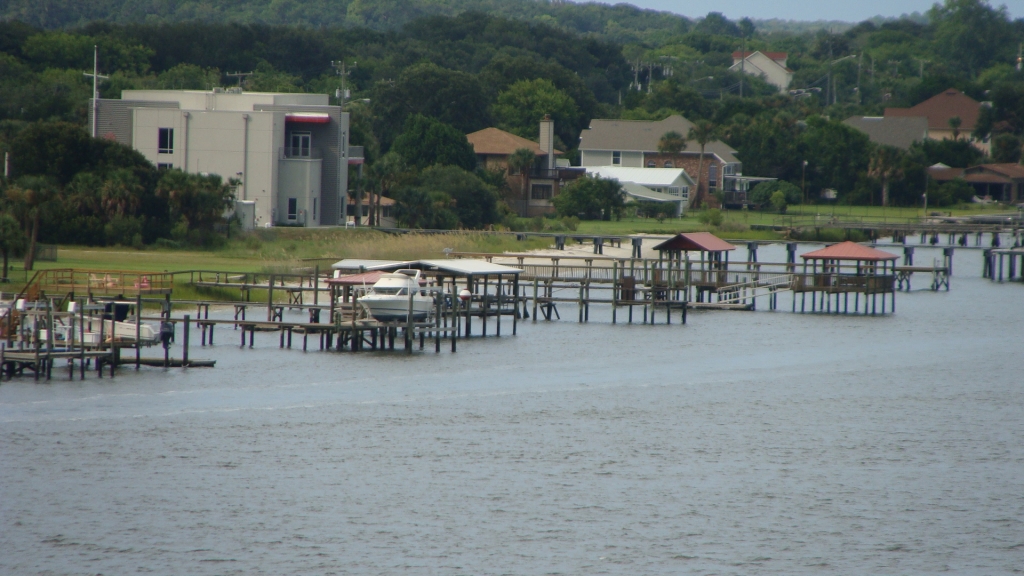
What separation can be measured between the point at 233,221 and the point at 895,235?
2342 inches

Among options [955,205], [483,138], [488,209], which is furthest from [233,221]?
[955,205]

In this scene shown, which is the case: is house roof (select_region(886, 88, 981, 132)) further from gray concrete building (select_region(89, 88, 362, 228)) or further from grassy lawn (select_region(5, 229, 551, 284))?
gray concrete building (select_region(89, 88, 362, 228))

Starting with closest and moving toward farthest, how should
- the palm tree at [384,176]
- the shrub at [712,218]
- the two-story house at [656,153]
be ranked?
1. the palm tree at [384,176]
2. the shrub at [712,218]
3. the two-story house at [656,153]

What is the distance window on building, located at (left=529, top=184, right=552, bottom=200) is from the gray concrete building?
32844 millimetres

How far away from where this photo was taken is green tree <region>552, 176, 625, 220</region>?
118438 mm

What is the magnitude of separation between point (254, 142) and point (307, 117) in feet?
14.5

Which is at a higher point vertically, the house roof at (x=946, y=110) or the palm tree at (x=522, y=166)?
the house roof at (x=946, y=110)

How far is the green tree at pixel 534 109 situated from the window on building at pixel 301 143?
61018 millimetres

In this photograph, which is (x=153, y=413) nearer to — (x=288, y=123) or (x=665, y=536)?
(x=665, y=536)

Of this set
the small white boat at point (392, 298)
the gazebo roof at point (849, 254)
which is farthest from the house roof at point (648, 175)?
the small white boat at point (392, 298)

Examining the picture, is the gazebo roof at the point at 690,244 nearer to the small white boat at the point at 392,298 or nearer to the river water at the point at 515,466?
the river water at the point at 515,466

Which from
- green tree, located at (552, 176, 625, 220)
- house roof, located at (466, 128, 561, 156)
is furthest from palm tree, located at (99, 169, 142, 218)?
house roof, located at (466, 128, 561, 156)

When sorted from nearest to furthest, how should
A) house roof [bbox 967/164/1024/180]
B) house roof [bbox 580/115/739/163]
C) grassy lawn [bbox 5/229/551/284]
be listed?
grassy lawn [bbox 5/229/551/284], house roof [bbox 580/115/739/163], house roof [bbox 967/164/1024/180]

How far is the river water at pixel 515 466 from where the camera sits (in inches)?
1121
